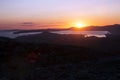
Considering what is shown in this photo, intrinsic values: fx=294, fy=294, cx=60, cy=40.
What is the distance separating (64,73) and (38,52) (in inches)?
347

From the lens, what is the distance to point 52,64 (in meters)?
24.7

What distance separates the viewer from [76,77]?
18.8 metres

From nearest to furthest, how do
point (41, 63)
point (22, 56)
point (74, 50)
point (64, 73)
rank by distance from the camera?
point (64, 73), point (41, 63), point (22, 56), point (74, 50)

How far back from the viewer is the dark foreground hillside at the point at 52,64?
758 inches

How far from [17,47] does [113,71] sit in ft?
42.1

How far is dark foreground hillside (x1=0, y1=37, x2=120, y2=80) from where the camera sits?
19245 millimetres

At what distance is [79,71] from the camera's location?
20531 millimetres

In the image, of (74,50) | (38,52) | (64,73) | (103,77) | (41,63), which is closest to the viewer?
(103,77)

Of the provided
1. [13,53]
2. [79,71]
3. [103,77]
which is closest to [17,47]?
[13,53]

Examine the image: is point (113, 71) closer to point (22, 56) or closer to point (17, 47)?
point (22, 56)

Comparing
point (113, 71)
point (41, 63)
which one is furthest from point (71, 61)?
point (113, 71)

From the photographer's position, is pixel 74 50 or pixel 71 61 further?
pixel 74 50

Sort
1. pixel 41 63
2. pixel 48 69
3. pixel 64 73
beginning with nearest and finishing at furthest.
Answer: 1. pixel 64 73
2. pixel 48 69
3. pixel 41 63

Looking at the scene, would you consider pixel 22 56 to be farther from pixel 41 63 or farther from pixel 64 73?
pixel 64 73
